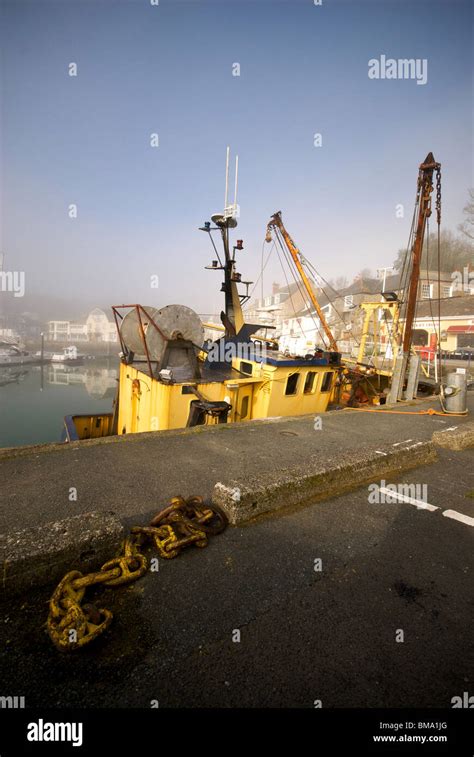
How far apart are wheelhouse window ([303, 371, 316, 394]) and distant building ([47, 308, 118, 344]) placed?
11872 centimetres

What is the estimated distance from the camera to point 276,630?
2.58 meters

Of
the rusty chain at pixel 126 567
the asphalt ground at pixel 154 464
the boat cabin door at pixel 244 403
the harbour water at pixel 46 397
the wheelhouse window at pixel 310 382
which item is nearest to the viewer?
the rusty chain at pixel 126 567

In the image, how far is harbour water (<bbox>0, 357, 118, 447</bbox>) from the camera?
3086cm

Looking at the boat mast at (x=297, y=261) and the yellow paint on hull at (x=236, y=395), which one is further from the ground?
the boat mast at (x=297, y=261)

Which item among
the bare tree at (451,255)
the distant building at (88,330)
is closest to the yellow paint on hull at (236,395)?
the bare tree at (451,255)

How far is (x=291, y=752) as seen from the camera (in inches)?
74.2

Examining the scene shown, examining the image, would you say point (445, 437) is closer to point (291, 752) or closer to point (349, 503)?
point (349, 503)

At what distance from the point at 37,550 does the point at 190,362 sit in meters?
9.04

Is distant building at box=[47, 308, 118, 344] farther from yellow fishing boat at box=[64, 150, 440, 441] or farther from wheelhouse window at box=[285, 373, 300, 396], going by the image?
wheelhouse window at box=[285, 373, 300, 396]

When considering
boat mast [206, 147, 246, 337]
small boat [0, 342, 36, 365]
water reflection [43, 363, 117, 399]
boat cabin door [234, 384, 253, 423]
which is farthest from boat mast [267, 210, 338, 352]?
small boat [0, 342, 36, 365]

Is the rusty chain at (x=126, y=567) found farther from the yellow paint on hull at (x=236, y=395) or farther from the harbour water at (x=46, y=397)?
the harbour water at (x=46, y=397)

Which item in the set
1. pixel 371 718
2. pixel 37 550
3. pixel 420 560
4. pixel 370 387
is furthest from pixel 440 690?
pixel 370 387

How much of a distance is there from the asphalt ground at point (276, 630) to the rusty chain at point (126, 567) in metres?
0.09

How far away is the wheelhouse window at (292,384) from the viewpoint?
11.6 meters
